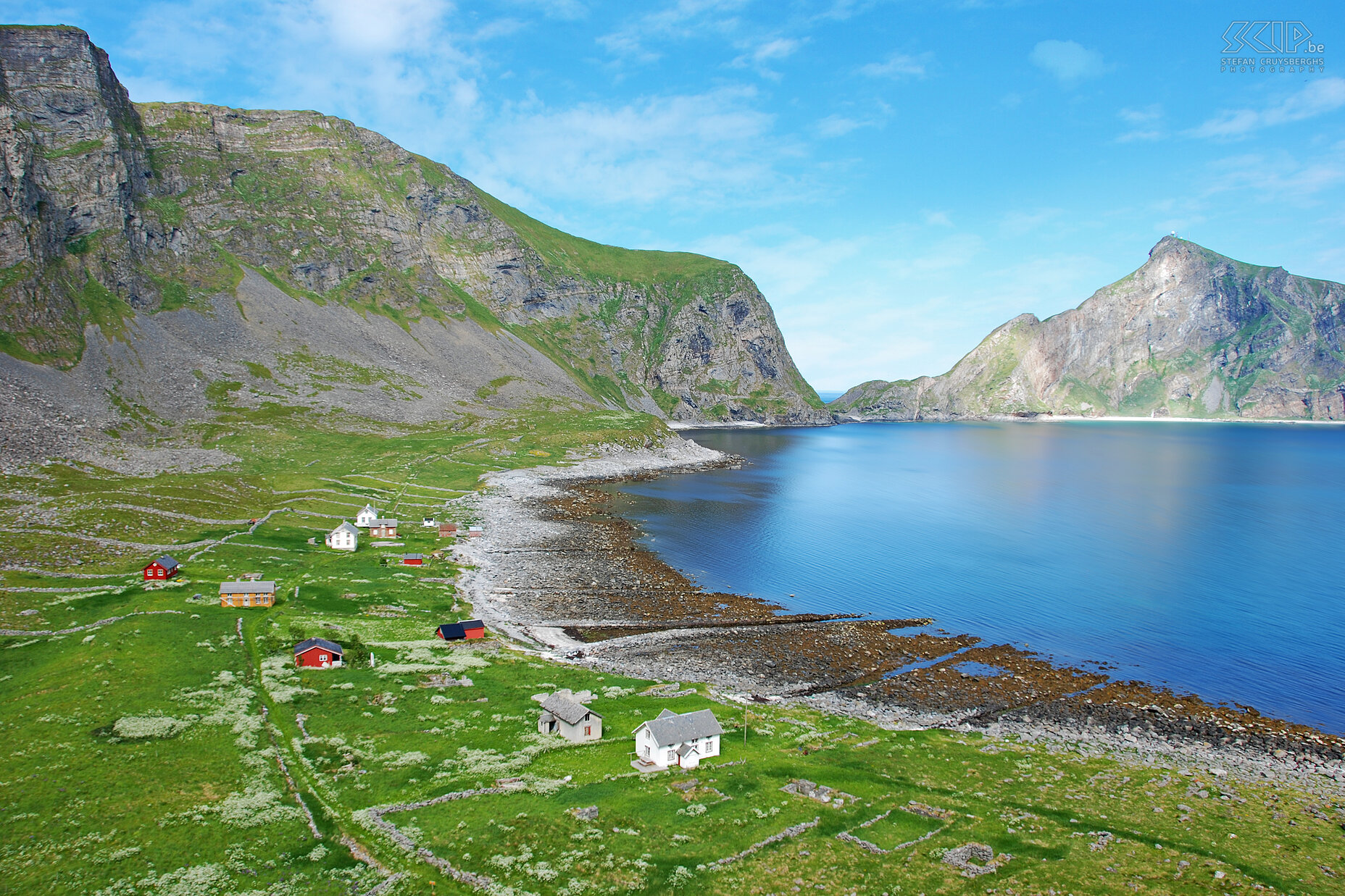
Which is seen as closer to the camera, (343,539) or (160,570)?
(160,570)

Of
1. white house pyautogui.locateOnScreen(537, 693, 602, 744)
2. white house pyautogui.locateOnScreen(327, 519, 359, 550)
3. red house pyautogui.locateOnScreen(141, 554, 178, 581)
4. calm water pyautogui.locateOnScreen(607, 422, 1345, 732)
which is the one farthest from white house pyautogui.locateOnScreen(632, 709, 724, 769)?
white house pyautogui.locateOnScreen(327, 519, 359, 550)

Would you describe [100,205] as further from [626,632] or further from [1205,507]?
[1205,507]

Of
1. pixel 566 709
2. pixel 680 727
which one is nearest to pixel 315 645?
pixel 566 709

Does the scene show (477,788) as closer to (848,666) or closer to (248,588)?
(848,666)

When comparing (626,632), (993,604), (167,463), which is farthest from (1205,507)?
(167,463)

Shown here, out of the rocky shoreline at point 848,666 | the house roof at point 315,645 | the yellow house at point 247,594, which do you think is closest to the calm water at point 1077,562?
the rocky shoreline at point 848,666

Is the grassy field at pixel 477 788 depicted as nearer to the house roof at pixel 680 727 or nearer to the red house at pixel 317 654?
the red house at pixel 317 654
